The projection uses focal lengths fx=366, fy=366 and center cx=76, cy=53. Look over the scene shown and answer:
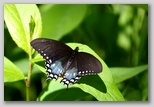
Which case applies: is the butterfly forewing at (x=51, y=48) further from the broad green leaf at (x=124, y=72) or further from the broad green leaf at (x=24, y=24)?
the broad green leaf at (x=124, y=72)

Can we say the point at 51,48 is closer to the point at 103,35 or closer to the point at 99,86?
the point at 99,86

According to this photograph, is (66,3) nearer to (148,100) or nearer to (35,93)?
(35,93)

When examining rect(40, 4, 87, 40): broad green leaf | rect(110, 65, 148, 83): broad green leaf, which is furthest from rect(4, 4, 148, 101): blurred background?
rect(110, 65, 148, 83): broad green leaf

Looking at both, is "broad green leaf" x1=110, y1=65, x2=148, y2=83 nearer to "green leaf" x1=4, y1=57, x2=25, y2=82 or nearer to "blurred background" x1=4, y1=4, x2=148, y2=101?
"blurred background" x1=4, y1=4, x2=148, y2=101

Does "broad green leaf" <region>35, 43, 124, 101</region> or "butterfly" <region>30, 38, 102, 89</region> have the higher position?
"butterfly" <region>30, 38, 102, 89</region>

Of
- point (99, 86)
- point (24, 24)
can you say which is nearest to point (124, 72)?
point (99, 86)

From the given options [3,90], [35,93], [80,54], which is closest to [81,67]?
[80,54]

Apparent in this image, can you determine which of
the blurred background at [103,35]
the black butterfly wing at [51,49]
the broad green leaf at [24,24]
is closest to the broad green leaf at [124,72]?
the blurred background at [103,35]
